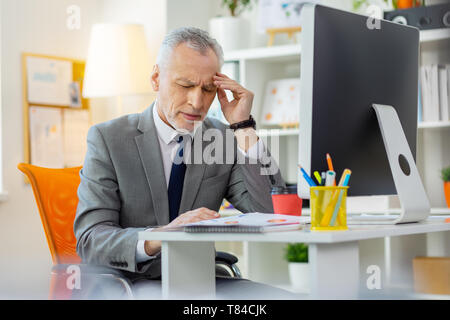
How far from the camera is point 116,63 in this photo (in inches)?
150

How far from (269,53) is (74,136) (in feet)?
4.17

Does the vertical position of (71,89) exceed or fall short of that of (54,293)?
it exceeds it

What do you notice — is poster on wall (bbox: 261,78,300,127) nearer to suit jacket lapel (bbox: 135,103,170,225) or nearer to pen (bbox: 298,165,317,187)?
suit jacket lapel (bbox: 135,103,170,225)

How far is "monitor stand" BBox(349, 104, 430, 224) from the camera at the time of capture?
4.89 ft

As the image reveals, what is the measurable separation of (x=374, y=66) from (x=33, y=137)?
8.77 ft

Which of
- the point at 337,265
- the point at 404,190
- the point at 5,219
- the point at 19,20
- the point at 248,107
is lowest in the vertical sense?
the point at 5,219

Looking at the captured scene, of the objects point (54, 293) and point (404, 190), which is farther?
point (54, 293)

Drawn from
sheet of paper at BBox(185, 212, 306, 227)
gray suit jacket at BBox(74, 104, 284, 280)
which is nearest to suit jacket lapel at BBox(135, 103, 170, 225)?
gray suit jacket at BBox(74, 104, 284, 280)

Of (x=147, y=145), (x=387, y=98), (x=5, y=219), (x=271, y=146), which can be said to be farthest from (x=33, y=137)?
(x=387, y=98)

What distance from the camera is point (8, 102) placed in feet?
12.3

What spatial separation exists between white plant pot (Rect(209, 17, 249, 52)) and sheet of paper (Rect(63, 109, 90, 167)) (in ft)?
3.18

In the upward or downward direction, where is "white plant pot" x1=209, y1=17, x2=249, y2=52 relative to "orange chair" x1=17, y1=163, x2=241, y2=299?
upward

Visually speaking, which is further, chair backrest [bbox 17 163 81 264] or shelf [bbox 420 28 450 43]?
shelf [bbox 420 28 450 43]

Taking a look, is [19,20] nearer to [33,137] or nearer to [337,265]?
[33,137]
